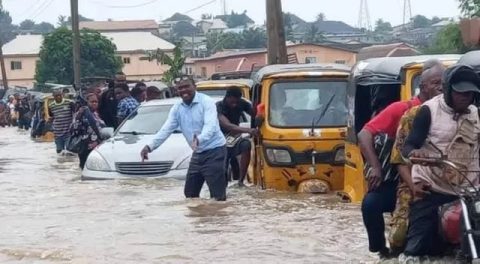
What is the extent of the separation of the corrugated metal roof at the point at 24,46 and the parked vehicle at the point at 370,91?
90.7 m

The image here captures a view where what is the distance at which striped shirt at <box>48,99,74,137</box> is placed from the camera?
889 inches

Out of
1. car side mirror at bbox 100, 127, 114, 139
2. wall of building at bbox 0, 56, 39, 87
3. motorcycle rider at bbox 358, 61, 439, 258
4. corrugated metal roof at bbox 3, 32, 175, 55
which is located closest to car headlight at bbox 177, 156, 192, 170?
car side mirror at bbox 100, 127, 114, 139

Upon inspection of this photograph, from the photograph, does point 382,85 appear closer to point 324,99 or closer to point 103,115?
point 324,99

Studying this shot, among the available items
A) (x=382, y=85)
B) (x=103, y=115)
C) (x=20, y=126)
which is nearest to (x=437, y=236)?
(x=382, y=85)

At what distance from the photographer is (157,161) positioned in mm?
15320

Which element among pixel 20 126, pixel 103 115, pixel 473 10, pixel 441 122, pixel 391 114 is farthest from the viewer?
pixel 20 126

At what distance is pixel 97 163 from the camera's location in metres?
15.7

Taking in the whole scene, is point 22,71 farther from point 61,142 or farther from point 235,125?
point 235,125

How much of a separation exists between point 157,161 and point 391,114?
25.3 feet

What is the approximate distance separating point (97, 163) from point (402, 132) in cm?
877

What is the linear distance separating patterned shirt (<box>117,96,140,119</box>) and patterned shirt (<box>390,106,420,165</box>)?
1206 cm

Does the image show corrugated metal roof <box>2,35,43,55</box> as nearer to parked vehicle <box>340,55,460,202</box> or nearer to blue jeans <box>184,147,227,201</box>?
blue jeans <box>184,147,227,201</box>

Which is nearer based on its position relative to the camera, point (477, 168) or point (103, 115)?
point (477, 168)

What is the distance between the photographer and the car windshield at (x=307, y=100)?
14102 mm
